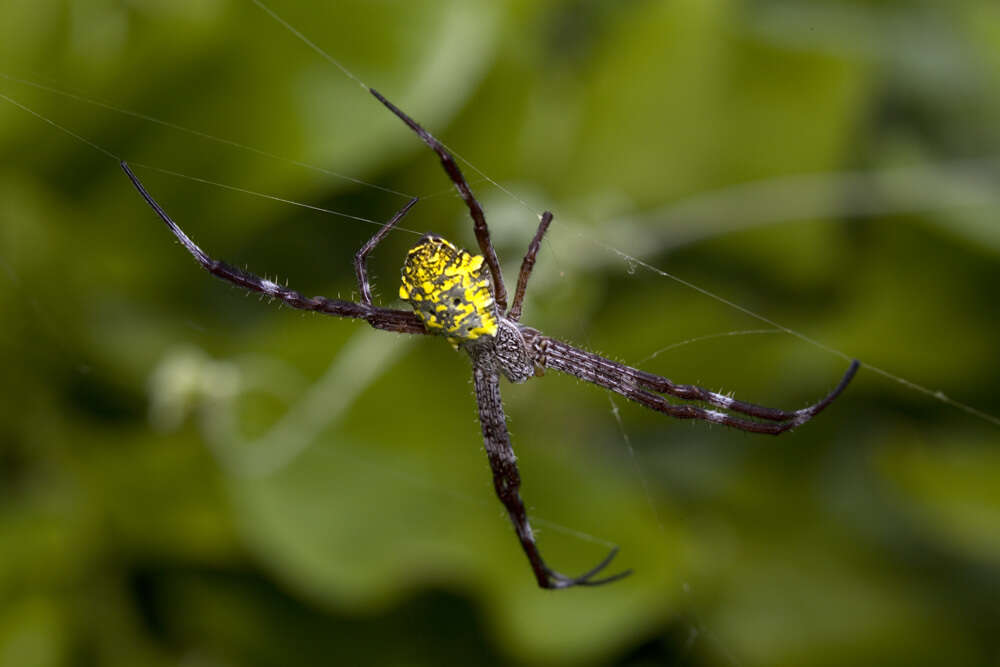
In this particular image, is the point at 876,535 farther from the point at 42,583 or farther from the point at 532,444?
the point at 42,583

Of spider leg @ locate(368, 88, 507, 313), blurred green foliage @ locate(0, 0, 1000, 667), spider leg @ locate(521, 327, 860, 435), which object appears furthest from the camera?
blurred green foliage @ locate(0, 0, 1000, 667)

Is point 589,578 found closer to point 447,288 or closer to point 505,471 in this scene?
point 505,471

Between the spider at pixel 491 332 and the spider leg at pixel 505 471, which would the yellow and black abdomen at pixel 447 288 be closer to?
the spider at pixel 491 332

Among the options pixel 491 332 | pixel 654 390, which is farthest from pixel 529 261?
pixel 654 390

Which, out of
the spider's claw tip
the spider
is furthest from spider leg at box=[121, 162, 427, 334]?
the spider's claw tip

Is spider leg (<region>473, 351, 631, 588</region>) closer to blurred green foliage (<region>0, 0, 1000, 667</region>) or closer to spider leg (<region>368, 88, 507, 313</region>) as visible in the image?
blurred green foliage (<region>0, 0, 1000, 667</region>)
